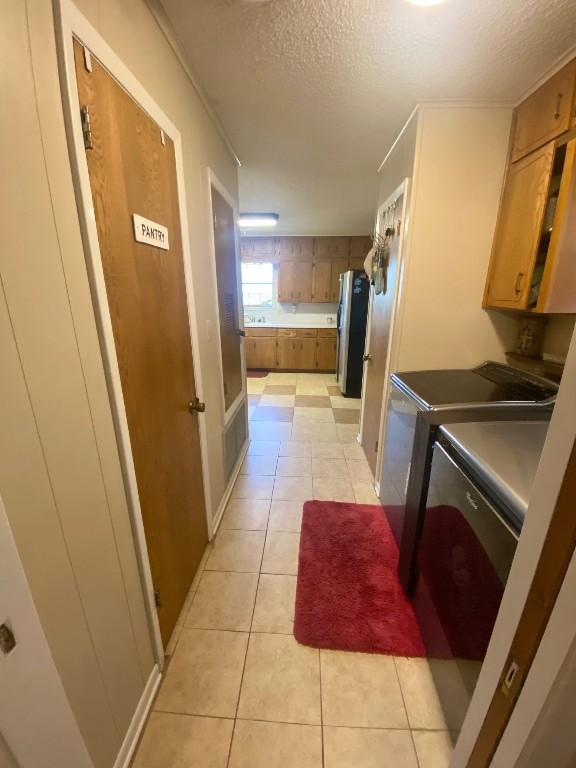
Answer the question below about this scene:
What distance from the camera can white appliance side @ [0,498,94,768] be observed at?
0.49m

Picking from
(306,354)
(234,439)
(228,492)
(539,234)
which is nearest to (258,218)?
(306,354)

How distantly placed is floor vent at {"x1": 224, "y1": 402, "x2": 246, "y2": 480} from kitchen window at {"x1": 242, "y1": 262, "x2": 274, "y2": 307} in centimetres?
376

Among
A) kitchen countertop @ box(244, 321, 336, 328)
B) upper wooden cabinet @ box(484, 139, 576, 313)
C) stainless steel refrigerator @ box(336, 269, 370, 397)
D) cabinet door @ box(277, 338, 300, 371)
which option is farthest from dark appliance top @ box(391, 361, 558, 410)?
kitchen countertop @ box(244, 321, 336, 328)

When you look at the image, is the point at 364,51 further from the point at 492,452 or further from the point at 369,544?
the point at 369,544

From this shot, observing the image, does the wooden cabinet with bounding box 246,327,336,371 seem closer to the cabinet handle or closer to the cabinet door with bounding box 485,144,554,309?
the cabinet door with bounding box 485,144,554,309

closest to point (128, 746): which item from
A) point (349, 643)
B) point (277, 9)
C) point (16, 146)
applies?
point (349, 643)

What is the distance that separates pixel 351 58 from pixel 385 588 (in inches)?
99.0

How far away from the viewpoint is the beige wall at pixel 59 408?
1.92 feet

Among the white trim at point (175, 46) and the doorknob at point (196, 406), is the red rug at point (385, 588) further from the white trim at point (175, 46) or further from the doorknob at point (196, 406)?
the white trim at point (175, 46)

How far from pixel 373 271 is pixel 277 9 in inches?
63.2

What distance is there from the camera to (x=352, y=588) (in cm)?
160

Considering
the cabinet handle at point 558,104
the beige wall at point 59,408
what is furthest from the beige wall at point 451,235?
the beige wall at point 59,408

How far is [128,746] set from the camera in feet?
3.23

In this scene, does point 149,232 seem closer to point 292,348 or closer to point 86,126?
point 86,126
